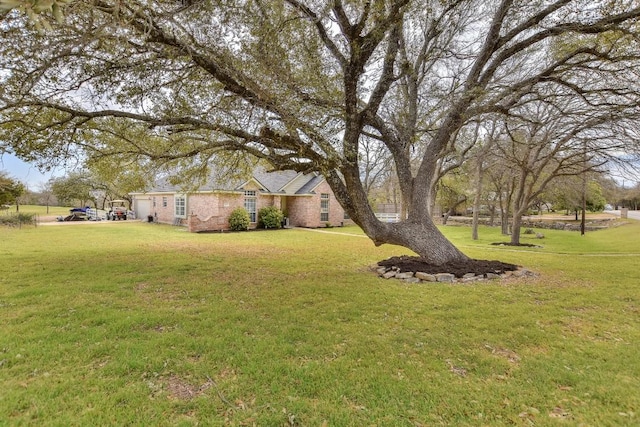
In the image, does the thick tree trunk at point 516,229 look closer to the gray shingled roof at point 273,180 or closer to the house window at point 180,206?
the gray shingled roof at point 273,180

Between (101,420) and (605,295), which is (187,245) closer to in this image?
(101,420)

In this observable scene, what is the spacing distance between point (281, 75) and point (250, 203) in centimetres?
1607

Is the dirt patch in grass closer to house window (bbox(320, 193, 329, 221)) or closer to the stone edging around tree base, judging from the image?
the stone edging around tree base

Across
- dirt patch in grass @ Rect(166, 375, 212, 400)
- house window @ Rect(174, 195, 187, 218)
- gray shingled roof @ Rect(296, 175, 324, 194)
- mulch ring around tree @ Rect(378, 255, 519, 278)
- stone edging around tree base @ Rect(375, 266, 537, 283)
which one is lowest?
dirt patch in grass @ Rect(166, 375, 212, 400)

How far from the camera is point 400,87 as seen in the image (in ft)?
32.7

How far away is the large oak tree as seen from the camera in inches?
207

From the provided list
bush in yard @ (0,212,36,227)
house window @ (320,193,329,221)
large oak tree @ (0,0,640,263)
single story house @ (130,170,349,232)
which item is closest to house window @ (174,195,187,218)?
single story house @ (130,170,349,232)

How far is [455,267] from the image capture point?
8.22 metres

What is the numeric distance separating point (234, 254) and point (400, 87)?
7625 mm

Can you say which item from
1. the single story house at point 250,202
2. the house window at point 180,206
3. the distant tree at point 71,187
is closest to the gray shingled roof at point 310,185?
the single story house at point 250,202

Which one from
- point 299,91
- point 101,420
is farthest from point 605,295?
point 101,420

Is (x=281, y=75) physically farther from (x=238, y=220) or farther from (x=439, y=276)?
(x=238, y=220)

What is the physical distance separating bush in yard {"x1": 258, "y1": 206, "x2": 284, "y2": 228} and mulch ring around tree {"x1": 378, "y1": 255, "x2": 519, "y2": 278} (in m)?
13.2

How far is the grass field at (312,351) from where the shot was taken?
2822 millimetres
